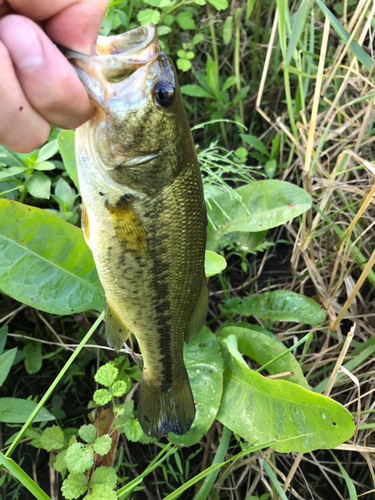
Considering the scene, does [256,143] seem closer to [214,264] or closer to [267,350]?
[214,264]

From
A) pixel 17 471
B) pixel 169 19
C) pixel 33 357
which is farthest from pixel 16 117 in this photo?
pixel 169 19

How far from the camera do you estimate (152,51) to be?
1.04 metres

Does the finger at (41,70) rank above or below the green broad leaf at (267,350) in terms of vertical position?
above

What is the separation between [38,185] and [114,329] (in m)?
0.88

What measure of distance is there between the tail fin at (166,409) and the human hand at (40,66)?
3.56 ft

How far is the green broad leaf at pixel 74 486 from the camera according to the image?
1227 millimetres

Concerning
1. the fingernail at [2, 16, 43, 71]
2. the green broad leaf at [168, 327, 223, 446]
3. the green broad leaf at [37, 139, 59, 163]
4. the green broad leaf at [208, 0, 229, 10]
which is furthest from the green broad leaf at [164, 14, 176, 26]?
the green broad leaf at [168, 327, 223, 446]

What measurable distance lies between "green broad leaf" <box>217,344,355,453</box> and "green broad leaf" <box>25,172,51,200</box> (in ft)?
3.84

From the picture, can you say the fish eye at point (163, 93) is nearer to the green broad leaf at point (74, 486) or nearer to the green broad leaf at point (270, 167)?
the green broad leaf at point (74, 486)

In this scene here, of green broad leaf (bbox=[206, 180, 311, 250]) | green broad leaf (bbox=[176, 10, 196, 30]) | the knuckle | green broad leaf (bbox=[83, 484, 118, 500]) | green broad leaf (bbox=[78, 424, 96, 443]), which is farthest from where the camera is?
green broad leaf (bbox=[176, 10, 196, 30])

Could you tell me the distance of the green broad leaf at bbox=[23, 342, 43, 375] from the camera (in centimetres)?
188

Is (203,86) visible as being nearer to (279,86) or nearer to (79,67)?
(279,86)

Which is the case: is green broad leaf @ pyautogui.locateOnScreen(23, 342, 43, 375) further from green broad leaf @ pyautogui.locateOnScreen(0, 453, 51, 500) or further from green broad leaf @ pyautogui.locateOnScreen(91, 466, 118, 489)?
green broad leaf @ pyautogui.locateOnScreen(0, 453, 51, 500)

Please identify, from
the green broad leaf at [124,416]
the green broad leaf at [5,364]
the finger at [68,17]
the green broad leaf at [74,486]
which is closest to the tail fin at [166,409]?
the green broad leaf at [124,416]
